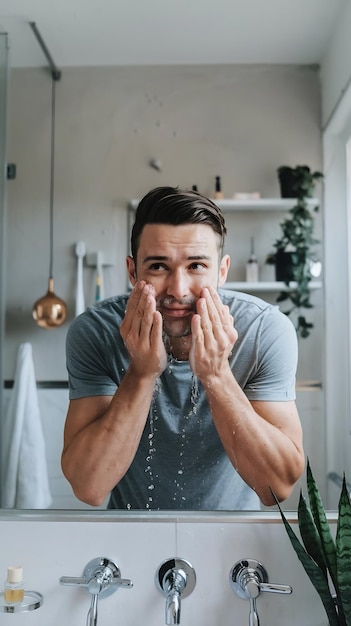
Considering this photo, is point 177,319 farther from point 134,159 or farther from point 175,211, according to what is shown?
point 134,159

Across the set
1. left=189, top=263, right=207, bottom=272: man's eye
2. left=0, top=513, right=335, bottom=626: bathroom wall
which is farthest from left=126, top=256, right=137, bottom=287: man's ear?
left=0, top=513, right=335, bottom=626: bathroom wall

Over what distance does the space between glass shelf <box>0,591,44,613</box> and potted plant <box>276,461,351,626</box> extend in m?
0.43

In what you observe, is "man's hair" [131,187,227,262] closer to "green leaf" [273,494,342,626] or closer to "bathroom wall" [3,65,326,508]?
"bathroom wall" [3,65,326,508]

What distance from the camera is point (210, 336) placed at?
3.14ft

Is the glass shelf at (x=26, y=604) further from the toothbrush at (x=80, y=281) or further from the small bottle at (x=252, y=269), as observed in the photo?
the small bottle at (x=252, y=269)

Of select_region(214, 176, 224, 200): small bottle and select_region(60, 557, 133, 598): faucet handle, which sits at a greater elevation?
select_region(214, 176, 224, 200): small bottle

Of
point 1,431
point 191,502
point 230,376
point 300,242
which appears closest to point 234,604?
point 191,502

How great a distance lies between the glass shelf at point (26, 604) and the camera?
0.91 metres

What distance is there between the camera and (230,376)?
981 millimetres

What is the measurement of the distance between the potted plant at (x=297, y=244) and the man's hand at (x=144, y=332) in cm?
Answer: 22

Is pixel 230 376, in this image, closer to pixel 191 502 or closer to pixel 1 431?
pixel 191 502

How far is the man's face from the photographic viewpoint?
0.95 meters

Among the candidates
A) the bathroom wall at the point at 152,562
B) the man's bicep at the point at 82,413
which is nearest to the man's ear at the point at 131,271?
the man's bicep at the point at 82,413

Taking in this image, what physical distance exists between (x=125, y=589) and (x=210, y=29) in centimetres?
102
